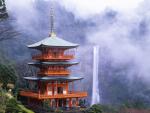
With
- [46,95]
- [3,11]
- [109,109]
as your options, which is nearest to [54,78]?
[46,95]

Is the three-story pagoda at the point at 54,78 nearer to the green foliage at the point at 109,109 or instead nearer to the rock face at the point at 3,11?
the green foliage at the point at 109,109

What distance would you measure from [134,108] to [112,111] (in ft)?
14.3

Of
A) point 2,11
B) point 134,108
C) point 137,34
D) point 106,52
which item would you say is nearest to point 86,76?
point 106,52

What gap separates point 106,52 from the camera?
187ft

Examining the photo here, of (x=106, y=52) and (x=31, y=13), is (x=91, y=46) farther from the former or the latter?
(x=31, y=13)

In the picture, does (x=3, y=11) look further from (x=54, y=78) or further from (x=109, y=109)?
(x=109, y=109)

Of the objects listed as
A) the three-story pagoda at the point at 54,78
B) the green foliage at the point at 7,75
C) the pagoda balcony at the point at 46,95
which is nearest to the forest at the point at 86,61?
the green foliage at the point at 7,75

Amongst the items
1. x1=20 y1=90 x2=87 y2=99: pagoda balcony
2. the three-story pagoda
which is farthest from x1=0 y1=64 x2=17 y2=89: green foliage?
the three-story pagoda

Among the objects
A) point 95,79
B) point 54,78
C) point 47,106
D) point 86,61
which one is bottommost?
point 47,106

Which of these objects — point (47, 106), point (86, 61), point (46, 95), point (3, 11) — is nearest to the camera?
point (3, 11)

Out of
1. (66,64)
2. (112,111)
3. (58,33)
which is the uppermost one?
(58,33)

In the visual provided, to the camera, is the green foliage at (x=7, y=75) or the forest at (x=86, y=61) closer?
the green foliage at (x=7, y=75)

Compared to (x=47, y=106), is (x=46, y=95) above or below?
above

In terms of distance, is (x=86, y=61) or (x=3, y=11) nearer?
(x=3, y=11)
